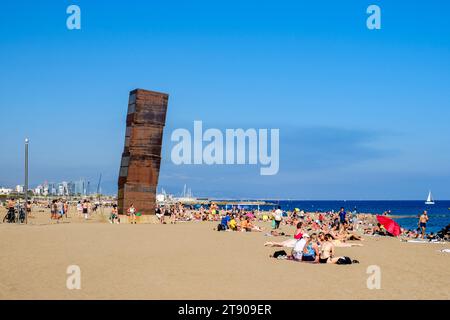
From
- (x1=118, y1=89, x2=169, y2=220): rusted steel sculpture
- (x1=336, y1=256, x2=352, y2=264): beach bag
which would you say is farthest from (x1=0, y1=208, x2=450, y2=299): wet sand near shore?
(x1=118, y1=89, x2=169, y2=220): rusted steel sculpture

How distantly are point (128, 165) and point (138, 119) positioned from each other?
90.4 inches

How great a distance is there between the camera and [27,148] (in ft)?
89.3

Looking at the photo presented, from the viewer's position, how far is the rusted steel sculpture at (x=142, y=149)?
1100 inches

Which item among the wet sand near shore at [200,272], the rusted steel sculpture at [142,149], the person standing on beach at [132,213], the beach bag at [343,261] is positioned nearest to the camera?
the wet sand near shore at [200,272]

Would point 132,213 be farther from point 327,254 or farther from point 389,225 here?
point 327,254

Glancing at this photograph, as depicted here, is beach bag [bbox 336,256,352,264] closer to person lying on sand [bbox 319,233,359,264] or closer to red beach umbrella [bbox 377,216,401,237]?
person lying on sand [bbox 319,233,359,264]

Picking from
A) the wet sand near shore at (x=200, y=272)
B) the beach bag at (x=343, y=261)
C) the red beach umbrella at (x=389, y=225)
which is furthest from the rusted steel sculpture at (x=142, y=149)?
the beach bag at (x=343, y=261)

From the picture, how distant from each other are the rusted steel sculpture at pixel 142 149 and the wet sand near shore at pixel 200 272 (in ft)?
33.2

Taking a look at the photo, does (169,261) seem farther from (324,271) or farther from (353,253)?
(353,253)

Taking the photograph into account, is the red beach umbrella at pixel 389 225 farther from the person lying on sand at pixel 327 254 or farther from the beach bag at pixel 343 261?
the beach bag at pixel 343 261

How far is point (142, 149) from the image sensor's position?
28.3m

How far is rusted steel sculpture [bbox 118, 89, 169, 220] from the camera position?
27938 mm
